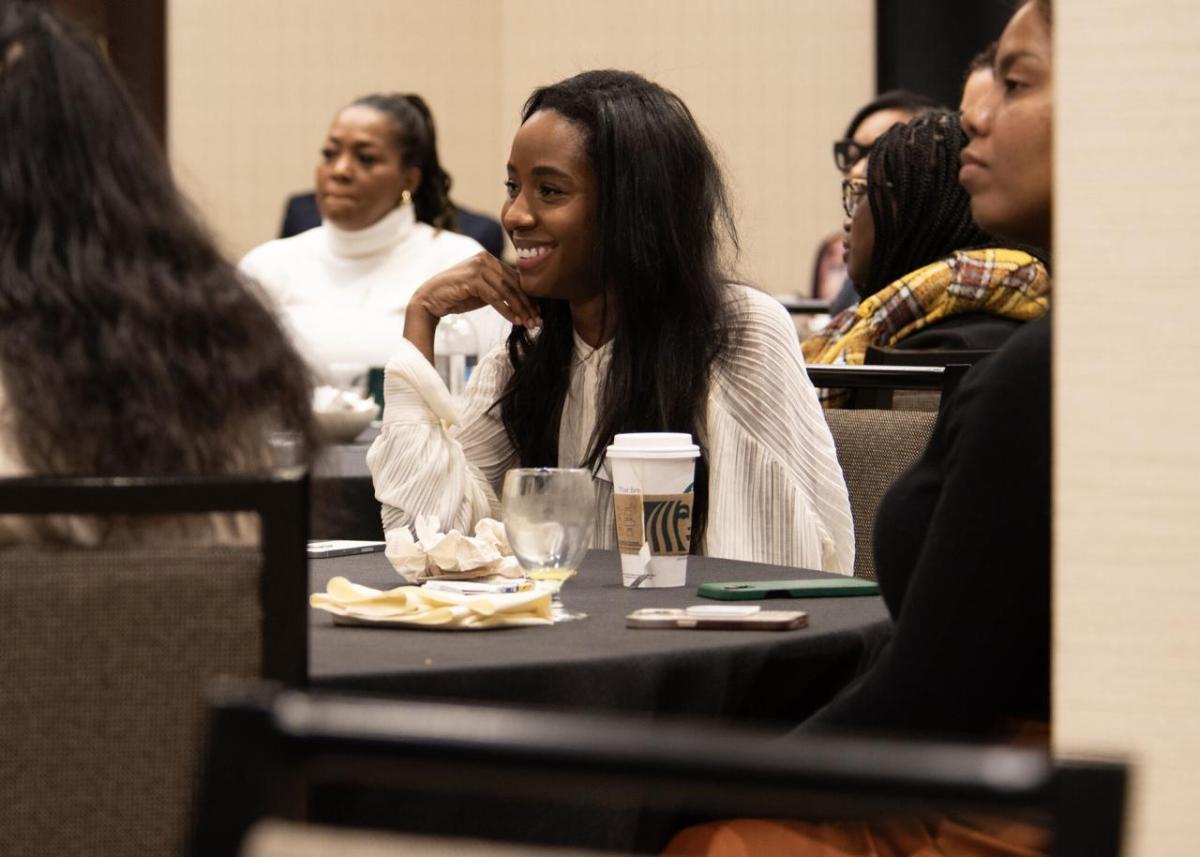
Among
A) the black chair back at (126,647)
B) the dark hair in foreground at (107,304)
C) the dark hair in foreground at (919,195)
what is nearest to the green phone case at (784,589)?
the dark hair in foreground at (107,304)

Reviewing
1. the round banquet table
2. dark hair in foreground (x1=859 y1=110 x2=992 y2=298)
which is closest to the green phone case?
the round banquet table

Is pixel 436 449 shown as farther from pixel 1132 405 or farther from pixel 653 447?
pixel 1132 405

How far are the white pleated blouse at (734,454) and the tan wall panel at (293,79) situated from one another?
4.80m

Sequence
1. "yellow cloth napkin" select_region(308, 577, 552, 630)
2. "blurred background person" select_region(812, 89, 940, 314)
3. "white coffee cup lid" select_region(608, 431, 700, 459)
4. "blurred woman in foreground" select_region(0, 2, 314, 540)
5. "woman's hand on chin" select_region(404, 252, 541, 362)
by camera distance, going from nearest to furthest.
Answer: "blurred woman in foreground" select_region(0, 2, 314, 540) < "yellow cloth napkin" select_region(308, 577, 552, 630) < "white coffee cup lid" select_region(608, 431, 700, 459) < "woman's hand on chin" select_region(404, 252, 541, 362) < "blurred background person" select_region(812, 89, 940, 314)

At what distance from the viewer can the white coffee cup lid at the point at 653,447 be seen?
1.91 meters

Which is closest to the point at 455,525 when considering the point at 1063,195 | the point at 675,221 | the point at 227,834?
the point at 675,221

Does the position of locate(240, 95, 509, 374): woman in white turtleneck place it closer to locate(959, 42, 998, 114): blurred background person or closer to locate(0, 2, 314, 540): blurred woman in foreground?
locate(959, 42, 998, 114): blurred background person

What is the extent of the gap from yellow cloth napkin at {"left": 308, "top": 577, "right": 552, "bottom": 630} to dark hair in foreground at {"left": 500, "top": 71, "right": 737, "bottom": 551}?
79cm

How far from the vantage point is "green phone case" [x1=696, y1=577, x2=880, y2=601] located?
183cm

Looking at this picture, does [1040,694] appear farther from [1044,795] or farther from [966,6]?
[966,6]

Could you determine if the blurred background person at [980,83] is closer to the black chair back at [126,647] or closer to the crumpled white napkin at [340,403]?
the black chair back at [126,647]

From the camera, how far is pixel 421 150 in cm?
596

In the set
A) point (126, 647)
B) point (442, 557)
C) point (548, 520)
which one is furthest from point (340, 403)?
point (126, 647)

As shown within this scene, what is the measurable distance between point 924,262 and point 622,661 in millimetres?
2680
